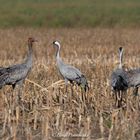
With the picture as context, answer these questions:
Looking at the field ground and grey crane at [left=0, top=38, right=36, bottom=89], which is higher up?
grey crane at [left=0, top=38, right=36, bottom=89]

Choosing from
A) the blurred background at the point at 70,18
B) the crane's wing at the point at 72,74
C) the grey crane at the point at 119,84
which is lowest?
the grey crane at the point at 119,84

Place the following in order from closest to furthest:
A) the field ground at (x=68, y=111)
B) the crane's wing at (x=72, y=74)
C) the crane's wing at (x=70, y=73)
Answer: the field ground at (x=68, y=111) < the crane's wing at (x=72, y=74) < the crane's wing at (x=70, y=73)

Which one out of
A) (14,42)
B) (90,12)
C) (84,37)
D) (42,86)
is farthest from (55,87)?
(90,12)

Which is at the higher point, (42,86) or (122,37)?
(122,37)

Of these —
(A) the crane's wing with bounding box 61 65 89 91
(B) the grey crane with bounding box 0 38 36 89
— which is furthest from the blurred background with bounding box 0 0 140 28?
(B) the grey crane with bounding box 0 38 36 89

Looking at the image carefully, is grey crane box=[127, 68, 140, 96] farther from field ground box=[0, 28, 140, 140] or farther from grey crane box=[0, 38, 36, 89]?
grey crane box=[0, 38, 36, 89]

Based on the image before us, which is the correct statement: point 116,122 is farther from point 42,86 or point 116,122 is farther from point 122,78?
point 42,86

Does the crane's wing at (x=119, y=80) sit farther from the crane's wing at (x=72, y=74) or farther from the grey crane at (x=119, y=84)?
the crane's wing at (x=72, y=74)

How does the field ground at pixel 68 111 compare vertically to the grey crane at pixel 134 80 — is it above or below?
below

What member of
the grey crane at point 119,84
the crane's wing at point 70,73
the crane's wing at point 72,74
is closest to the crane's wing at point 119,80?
the grey crane at point 119,84

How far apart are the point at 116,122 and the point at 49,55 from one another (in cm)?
1307

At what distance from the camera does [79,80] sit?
43.4ft

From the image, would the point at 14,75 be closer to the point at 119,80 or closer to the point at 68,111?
the point at 119,80

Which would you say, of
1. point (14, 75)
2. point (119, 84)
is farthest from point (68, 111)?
point (14, 75)
